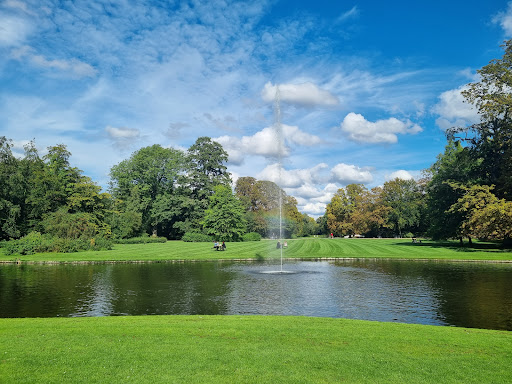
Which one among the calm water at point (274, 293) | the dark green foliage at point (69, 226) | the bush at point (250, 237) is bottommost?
the calm water at point (274, 293)

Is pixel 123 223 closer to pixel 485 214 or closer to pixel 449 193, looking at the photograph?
pixel 449 193

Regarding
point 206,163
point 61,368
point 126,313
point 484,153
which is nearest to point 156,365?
point 61,368

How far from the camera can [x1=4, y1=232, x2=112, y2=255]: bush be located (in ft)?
131

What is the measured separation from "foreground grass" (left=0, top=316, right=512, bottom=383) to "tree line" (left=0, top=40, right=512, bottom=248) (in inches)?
833

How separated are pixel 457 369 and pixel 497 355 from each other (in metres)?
1.66

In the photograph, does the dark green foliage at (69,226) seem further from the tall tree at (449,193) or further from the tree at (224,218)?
the tall tree at (449,193)

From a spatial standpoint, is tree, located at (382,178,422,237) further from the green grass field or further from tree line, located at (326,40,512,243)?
the green grass field

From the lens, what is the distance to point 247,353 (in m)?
8.38

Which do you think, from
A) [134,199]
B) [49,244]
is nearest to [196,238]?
[134,199]

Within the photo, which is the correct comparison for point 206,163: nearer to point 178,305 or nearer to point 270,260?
point 270,260

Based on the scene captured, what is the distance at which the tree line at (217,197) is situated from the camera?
4616cm

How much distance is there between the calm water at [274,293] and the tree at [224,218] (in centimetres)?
3482

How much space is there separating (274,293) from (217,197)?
162 ft

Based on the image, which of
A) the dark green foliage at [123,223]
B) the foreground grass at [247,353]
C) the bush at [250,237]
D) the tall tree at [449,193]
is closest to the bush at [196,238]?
the bush at [250,237]
